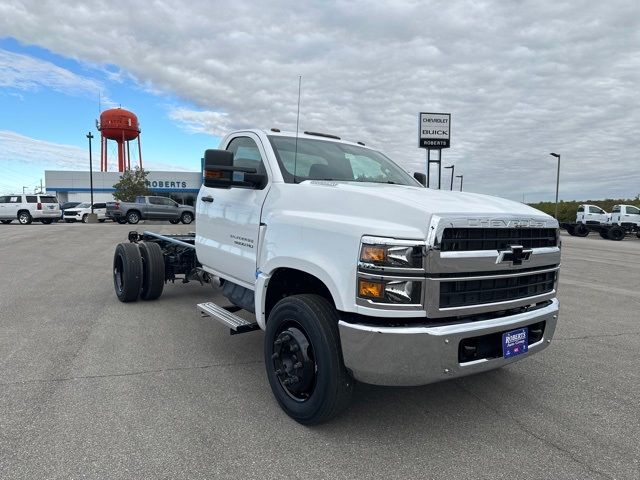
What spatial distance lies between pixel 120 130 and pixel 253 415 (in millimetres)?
56645

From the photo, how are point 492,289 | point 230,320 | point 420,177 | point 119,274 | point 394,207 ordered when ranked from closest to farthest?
1. point 394,207
2. point 492,289
3. point 230,320
4. point 420,177
5. point 119,274

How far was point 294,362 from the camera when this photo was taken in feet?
10.3

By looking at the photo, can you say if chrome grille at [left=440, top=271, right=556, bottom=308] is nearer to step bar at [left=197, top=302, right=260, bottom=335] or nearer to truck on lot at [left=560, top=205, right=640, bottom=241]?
step bar at [left=197, top=302, right=260, bottom=335]

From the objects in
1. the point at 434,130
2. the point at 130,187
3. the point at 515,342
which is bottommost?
the point at 515,342

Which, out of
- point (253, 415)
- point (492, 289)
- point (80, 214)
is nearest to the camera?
point (492, 289)

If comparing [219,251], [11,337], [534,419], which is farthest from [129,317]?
[534,419]

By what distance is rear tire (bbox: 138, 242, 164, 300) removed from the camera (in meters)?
6.49

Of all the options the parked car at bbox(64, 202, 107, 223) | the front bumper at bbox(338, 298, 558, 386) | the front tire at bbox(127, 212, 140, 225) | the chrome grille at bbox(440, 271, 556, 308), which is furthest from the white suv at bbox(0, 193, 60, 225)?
the chrome grille at bbox(440, 271, 556, 308)

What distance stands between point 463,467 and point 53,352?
3.80 meters

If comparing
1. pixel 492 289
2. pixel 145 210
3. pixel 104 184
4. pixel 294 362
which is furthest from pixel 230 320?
pixel 104 184

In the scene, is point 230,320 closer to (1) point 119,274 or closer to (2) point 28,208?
(1) point 119,274

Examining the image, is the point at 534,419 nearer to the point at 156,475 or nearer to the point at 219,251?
the point at 156,475

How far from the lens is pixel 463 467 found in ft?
8.81

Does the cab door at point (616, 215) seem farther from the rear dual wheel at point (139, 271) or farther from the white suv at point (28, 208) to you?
the white suv at point (28, 208)
